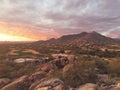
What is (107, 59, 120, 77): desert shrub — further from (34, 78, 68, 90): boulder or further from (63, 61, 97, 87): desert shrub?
(34, 78, 68, 90): boulder

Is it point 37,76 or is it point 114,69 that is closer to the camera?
point 37,76

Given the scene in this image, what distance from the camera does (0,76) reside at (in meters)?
21.6

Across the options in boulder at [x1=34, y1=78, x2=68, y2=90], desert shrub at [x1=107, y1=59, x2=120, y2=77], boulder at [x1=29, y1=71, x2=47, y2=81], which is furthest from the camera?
desert shrub at [x1=107, y1=59, x2=120, y2=77]

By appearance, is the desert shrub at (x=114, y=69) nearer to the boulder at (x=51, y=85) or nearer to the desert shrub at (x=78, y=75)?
the desert shrub at (x=78, y=75)

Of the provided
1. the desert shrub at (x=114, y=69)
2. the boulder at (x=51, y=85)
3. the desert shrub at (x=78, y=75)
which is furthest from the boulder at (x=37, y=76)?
the desert shrub at (x=114, y=69)

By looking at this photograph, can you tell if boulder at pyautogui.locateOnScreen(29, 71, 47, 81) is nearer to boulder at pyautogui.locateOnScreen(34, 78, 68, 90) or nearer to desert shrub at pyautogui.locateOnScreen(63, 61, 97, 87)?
desert shrub at pyautogui.locateOnScreen(63, 61, 97, 87)

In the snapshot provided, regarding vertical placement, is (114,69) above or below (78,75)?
below

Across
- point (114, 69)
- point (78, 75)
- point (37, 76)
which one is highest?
point (78, 75)

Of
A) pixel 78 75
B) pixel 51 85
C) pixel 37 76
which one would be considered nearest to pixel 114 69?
pixel 78 75

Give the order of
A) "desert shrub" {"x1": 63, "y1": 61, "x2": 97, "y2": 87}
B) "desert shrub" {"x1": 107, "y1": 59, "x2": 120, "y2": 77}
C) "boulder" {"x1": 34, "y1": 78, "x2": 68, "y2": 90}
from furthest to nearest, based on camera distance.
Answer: "desert shrub" {"x1": 107, "y1": 59, "x2": 120, "y2": 77}
"desert shrub" {"x1": 63, "y1": 61, "x2": 97, "y2": 87}
"boulder" {"x1": 34, "y1": 78, "x2": 68, "y2": 90}

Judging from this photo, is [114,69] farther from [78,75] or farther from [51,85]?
[51,85]

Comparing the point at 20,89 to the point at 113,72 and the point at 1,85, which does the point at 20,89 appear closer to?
the point at 1,85

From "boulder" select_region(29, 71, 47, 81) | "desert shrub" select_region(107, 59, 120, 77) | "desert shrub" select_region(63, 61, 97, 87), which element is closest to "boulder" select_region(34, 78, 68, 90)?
"desert shrub" select_region(63, 61, 97, 87)

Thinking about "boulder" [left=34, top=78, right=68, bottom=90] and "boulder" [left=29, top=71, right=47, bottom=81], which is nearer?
"boulder" [left=34, top=78, right=68, bottom=90]
